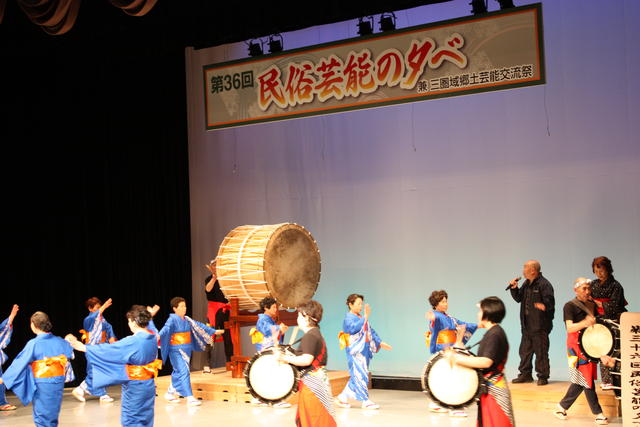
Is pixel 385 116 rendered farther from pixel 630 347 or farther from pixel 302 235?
pixel 630 347

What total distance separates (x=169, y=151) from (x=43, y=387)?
192 inches

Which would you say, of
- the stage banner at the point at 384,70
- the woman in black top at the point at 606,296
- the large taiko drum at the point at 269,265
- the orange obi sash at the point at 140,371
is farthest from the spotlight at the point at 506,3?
the orange obi sash at the point at 140,371

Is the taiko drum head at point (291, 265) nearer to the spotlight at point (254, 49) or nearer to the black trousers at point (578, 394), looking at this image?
the spotlight at point (254, 49)

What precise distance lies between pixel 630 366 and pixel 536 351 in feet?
5.90

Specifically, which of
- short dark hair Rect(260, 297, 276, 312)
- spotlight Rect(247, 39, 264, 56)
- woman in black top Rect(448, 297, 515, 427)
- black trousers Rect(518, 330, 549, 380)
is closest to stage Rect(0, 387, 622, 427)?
black trousers Rect(518, 330, 549, 380)

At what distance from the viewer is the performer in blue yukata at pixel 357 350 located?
26.8ft

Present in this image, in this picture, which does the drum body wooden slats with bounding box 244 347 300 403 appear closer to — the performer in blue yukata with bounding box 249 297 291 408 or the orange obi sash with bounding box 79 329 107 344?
the performer in blue yukata with bounding box 249 297 291 408

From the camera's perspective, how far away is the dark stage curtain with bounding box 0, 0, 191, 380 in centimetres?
949

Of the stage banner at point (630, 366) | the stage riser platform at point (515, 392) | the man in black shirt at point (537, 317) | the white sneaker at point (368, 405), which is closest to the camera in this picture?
the stage banner at point (630, 366)

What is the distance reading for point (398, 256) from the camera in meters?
9.79

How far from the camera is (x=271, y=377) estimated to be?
17.7 ft

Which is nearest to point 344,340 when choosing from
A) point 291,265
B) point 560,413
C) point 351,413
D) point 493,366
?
point 351,413

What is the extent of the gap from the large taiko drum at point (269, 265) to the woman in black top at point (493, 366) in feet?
13.9

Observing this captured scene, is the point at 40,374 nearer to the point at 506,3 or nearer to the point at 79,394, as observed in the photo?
the point at 79,394
